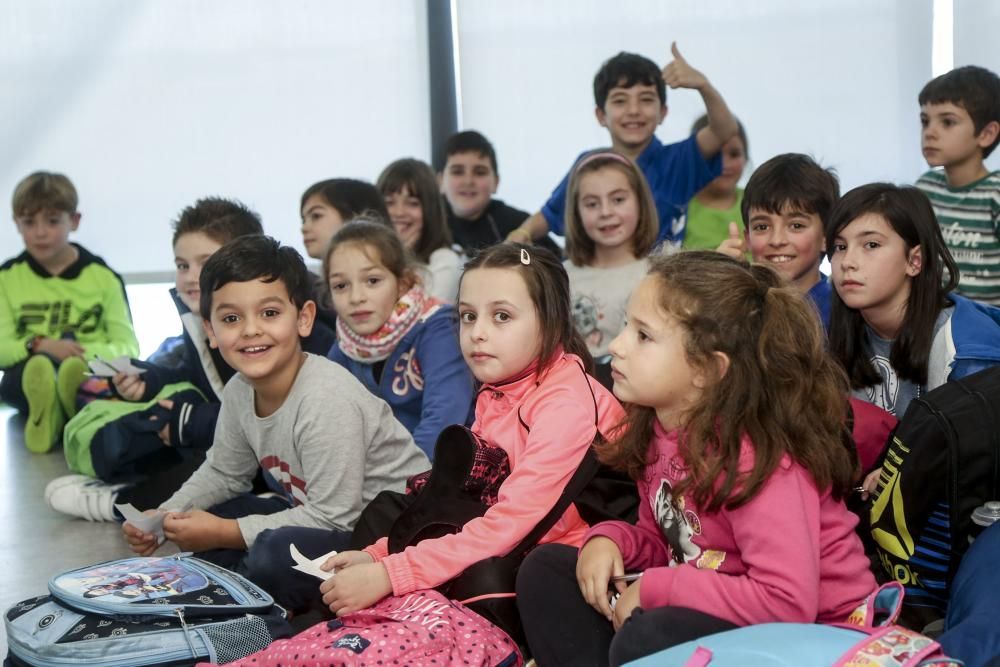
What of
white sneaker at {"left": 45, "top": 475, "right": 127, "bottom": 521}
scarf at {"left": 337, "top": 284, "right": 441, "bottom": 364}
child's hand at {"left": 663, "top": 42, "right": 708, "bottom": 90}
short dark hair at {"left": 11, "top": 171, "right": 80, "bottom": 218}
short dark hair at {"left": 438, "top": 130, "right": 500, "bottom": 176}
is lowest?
white sneaker at {"left": 45, "top": 475, "right": 127, "bottom": 521}

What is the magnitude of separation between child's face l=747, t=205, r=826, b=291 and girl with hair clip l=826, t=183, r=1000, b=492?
335mm

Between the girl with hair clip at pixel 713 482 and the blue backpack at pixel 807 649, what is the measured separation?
0.08m

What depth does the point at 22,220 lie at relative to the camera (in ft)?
14.6

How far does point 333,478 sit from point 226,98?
4193 millimetres

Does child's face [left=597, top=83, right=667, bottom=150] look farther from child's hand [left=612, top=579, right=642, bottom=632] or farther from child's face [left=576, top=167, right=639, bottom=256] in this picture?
child's hand [left=612, top=579, right=642, bottom=632]

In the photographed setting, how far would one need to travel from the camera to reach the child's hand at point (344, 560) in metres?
1.98

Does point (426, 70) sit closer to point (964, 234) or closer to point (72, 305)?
point (72, 305)

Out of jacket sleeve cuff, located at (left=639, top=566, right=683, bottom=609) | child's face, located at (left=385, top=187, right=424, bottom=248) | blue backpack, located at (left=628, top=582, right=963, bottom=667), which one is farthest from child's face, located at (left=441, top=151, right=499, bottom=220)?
blue backpack, located at (left=628, top=582, right=963, bottom=667)

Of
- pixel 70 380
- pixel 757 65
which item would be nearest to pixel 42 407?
pixel 70 380

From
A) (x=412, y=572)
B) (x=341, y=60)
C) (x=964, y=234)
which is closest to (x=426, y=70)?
(x=341, y=60)

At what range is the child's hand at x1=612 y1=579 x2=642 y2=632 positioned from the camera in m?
1.67

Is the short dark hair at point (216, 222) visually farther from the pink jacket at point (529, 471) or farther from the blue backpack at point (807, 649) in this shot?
the blue backpack at point (807, 649)

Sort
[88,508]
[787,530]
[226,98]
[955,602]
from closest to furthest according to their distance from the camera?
[787,530] < [955,602] < [88,508] < [226,98]

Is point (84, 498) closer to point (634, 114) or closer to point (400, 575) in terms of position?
point (400, 575)
